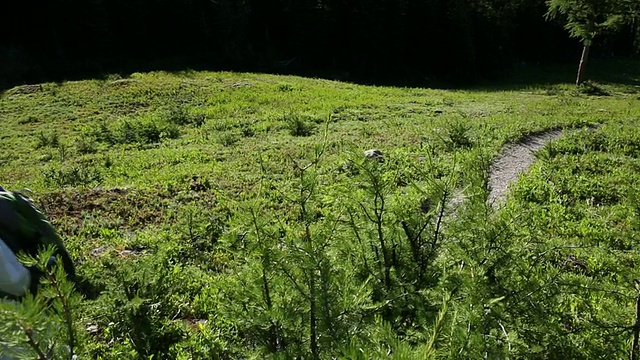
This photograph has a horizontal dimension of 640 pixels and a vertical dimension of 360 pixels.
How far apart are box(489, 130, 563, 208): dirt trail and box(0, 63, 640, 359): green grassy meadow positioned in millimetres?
386

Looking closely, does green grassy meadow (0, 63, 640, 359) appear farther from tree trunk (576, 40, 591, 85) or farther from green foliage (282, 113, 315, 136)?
tree trunk (576, 40, 591, 85)

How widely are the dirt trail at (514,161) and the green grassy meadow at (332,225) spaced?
1.27 feet

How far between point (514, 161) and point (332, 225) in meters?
10.5

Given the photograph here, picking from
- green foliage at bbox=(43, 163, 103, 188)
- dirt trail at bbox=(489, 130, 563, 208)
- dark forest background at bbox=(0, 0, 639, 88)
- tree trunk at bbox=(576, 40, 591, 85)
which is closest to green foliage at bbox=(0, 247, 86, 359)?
dirt trail at bbox=(489, 130, 563, 208)

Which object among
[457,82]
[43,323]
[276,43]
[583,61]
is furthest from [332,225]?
[276,43]

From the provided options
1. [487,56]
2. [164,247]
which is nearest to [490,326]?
[164,247]

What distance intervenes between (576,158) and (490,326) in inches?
431

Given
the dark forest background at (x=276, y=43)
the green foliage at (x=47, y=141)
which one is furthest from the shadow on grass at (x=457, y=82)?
the green foliage at (x=47, y=141)

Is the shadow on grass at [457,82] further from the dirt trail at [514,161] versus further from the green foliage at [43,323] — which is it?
the green foliage at [43,323]

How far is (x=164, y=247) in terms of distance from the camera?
715 cm

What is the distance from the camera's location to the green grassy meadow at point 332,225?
2.76m

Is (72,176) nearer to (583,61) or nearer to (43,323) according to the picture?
(43,323)

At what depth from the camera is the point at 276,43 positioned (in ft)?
138

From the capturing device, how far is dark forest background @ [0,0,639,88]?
3456 cm
